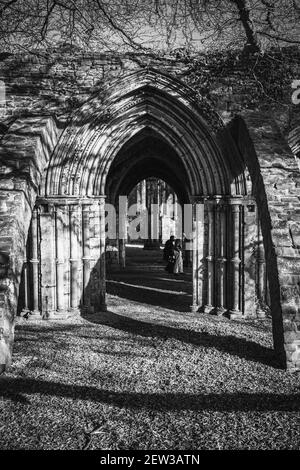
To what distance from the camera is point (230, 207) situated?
749cm

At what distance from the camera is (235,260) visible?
7.46 meters

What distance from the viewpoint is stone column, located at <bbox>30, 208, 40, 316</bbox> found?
7.38 meters

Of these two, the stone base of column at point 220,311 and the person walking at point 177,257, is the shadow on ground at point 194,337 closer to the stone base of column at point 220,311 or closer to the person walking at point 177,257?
the stone base of column at point 220,311

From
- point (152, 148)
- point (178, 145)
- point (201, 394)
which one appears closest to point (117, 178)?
point (152, 148)

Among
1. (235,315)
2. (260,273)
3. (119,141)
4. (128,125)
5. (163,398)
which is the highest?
(128,125)

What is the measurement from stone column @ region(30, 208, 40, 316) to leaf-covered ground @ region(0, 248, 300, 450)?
1.09ft

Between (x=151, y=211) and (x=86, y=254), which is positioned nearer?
(x=86, y=254)

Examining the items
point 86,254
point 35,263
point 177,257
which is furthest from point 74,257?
point 177,257

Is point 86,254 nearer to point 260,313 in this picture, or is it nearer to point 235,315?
point 235,315

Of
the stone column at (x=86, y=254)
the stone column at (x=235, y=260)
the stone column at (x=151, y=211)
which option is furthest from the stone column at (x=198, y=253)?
the stone column at (x=151, y=211)

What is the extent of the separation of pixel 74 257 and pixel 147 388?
3.62 m

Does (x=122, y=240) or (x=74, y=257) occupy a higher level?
(x=122, y=240)

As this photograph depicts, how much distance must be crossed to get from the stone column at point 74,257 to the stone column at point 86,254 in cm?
12

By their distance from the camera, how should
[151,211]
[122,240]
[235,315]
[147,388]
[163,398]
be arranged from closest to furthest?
[163,398] → [147,388] → [235,315] → [122,240] → [151,211]
